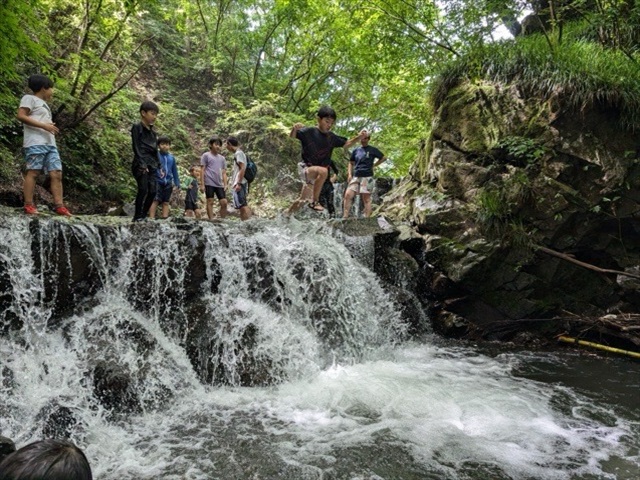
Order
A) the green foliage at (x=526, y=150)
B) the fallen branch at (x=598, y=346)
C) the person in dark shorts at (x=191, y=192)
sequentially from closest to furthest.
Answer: the fallen branch at (x=598, y=346), the green foliage at (x=526, y=150), the person in dark shorts at (x=191, y=192)

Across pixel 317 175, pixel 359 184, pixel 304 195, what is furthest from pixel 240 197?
pixel 359 184

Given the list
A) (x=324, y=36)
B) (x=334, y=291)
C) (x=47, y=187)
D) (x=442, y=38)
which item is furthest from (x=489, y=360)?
(x=324, y=36)

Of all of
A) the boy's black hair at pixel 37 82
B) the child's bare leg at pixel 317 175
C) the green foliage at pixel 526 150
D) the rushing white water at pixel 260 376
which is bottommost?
the rushing white water at pixel 260 376

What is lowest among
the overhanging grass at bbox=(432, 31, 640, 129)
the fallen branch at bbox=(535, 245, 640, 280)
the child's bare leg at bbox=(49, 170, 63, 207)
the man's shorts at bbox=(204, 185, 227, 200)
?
the fallen branch at bbox=(535, 245, 640, 280)

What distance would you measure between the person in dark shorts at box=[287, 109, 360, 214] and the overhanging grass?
129 inches

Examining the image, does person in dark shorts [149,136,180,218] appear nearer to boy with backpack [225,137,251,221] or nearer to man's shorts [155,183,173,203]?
man's shorts [155,183,173,203]

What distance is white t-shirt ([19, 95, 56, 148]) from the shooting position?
5.40 metres

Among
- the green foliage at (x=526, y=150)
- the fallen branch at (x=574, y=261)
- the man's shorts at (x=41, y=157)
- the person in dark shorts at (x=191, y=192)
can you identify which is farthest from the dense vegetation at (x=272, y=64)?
the fallen branch at (x=574, y=261)

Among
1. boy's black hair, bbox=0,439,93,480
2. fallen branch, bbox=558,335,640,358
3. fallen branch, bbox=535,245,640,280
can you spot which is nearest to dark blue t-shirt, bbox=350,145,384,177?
fallen branch, bbox=535,245,640,280

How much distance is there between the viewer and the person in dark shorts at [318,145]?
7660 mm

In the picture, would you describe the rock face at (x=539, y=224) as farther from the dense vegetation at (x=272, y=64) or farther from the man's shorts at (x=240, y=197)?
the man's shorts at (x=240, y=197)

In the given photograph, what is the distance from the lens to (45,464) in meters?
1.33

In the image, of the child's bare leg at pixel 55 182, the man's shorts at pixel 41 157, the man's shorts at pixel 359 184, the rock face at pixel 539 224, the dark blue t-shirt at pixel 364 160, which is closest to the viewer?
the man's shorts at pixel 41 157

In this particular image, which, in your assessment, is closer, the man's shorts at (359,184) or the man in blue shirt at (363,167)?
the man in blue shirt at (363,167)
